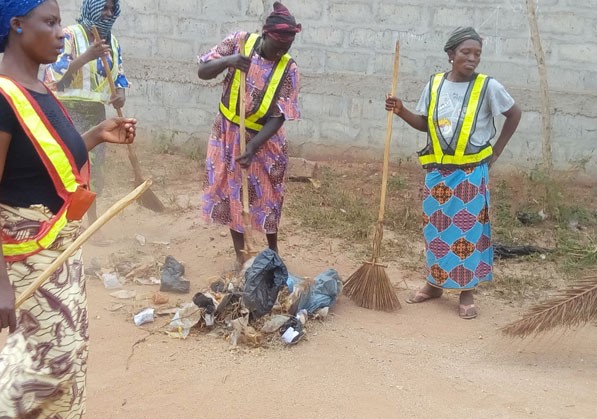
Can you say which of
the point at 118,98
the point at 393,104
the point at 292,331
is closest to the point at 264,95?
the point at 393,104

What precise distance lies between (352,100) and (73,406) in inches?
211

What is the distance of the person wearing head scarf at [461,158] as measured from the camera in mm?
4242

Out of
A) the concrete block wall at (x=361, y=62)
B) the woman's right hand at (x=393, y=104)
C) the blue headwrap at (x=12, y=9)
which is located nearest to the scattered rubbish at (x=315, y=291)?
the woman's right hand at (x=393, y=104)

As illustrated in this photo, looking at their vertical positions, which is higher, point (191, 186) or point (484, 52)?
point (484, 52)

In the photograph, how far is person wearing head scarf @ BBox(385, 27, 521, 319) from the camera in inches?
167

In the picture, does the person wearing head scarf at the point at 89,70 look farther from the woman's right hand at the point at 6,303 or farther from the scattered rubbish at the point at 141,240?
the woman's right hand at the point at 6,303

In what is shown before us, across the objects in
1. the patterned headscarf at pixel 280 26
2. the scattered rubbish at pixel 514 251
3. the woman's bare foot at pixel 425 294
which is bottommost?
the woman's bare foot at pixel 425 294

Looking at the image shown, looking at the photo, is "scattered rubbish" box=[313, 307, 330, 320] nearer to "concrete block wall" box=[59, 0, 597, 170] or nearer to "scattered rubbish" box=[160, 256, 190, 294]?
"scattered rubbish" box=[160, 256, 190, 294]

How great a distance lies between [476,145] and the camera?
4285 mm

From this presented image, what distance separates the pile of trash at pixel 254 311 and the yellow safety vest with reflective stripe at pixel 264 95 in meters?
0.93

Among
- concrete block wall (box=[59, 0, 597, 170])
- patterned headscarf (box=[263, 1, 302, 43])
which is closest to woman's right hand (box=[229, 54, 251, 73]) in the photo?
patterned headscarf (box=[263, 1, 302, 43])

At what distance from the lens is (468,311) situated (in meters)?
4.48

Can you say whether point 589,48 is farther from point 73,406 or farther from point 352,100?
point 73,406

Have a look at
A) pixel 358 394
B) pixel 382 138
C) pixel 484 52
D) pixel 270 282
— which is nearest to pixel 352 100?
pixel 382 138
